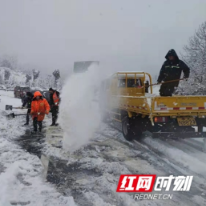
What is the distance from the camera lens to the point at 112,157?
5117mm

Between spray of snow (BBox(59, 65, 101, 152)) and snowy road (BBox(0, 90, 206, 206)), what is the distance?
1.34 ft

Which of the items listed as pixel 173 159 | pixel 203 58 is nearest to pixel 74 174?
pixel 173 159

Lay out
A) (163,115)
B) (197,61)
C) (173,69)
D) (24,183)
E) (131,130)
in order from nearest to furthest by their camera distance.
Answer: (24,183) → (163,115) → (173,69) → (131,130) → (197,61)

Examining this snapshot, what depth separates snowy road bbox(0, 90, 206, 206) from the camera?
324 cm

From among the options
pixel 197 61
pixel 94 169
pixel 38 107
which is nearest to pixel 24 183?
→ pixel 94 169

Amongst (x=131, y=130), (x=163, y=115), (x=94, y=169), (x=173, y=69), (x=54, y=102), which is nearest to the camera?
(x=94, y=169)

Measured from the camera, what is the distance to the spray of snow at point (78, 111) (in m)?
6.09

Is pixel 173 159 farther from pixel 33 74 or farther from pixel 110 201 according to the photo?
pixel 33 74

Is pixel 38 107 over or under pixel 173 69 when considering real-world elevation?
under

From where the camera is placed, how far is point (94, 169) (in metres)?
4.35

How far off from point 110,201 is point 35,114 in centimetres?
545

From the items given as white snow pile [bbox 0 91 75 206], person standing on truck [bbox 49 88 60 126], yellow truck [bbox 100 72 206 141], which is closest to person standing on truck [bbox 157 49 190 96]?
yellow truck [bbox 100 72 206 141]

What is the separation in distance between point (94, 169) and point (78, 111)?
7.92 feet

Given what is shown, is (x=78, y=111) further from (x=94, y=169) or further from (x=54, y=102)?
(x=54, y=102)
